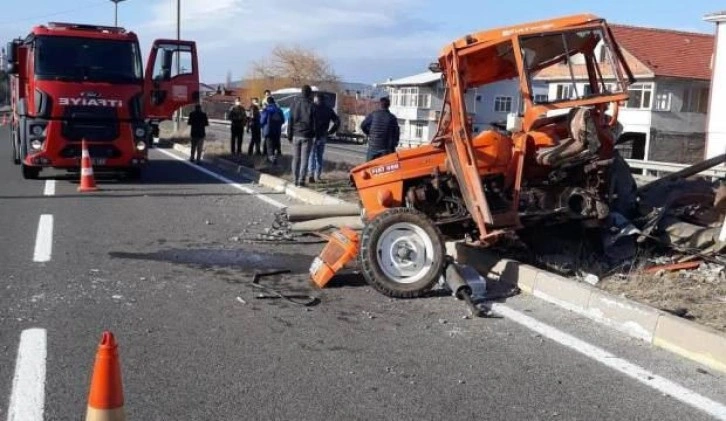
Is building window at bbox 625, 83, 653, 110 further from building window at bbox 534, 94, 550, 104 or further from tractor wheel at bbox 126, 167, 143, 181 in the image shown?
building window at bbox 534, 94, 550, 104

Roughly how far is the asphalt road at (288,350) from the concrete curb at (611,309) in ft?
0.42

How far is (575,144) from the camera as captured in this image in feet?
23.2

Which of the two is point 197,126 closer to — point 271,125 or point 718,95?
point 271,125

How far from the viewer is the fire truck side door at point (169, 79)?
16859 millimetres

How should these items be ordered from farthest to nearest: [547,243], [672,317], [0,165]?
[0,165] → [547,243] → [672,317]

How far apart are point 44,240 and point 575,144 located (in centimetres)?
608

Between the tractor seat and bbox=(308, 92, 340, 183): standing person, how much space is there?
7.74 metres

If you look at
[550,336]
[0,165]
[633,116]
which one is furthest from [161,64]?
[633,116]

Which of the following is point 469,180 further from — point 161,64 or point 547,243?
point 161,64

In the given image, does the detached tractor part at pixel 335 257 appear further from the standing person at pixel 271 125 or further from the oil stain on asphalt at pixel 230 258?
the standing person at pixel 271 125

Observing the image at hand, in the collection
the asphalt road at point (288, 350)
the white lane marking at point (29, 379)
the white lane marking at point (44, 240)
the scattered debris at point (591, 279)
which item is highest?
the scattered debris at point (591, 279)

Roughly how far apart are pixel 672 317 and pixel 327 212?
17.7 feet

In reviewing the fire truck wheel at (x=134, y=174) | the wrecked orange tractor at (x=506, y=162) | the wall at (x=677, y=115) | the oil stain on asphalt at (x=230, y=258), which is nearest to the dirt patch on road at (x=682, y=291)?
the wrecked orange tractor at (x=506, y=162)

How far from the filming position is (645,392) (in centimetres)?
473
